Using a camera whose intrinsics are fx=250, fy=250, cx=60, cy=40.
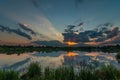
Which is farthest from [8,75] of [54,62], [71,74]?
[54,62]

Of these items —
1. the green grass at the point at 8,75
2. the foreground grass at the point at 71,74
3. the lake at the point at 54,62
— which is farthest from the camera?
the lake at the point at 54,62

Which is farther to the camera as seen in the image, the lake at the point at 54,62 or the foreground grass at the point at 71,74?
the lake at the point at 54,62

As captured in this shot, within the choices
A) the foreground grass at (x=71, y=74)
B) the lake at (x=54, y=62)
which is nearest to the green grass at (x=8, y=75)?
the foreground grass at (x=71, y=74)

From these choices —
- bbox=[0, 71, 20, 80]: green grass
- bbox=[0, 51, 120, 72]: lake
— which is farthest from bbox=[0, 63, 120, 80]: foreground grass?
bbox=[0, 51, 120, 72]: lake

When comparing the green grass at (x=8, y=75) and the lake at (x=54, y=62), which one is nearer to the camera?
the green grass at (x=8, y=75)

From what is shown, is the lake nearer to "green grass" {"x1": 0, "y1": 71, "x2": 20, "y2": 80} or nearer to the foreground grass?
the foreground grass

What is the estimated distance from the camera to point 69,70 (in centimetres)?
1767

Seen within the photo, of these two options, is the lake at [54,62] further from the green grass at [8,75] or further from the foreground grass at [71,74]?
the green grass at [8,75]

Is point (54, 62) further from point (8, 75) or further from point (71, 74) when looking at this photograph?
point (8, 75)

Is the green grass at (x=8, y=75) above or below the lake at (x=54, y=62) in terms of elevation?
below

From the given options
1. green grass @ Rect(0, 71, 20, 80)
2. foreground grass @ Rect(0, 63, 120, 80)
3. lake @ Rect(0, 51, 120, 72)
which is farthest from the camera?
lake @ Rect(0, 51, 120, 72)

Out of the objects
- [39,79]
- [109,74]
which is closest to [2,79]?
[39,79]

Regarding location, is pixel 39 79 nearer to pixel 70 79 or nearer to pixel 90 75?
pixel 70 79

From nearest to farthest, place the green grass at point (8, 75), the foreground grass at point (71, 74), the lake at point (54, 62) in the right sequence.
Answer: the green grass at point (8, 75) < the foreground grass at point (71, 74) < the lake at point (54, 62)
